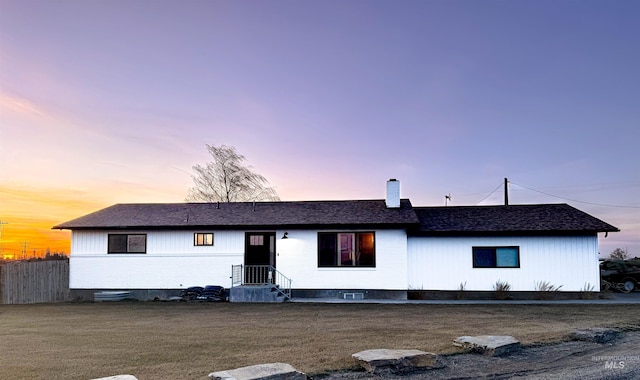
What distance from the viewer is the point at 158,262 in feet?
63.1

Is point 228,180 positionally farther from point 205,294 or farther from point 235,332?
point 235,332

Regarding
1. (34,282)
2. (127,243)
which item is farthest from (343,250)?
(34,282)

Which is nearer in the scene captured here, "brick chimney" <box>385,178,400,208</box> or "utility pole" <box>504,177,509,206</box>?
"brick chimney" <box>385,178,400,208</box>

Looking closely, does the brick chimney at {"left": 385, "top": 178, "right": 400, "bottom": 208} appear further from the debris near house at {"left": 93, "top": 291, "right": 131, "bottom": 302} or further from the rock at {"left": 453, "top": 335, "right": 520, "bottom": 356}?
the rock at {"left": 453, "top": 335, "right": 520, "bottom": 356}

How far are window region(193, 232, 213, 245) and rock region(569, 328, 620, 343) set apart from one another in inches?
528

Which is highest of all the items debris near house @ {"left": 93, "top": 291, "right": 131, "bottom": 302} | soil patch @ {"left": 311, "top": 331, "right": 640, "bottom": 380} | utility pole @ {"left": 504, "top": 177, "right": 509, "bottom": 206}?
utility pole @ {"left": 504, "top": 177, "right": 509, "bottom": 206}

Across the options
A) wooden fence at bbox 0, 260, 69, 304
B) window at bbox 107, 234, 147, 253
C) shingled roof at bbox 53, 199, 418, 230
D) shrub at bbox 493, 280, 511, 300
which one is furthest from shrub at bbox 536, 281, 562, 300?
wooden fence at bbox 0, 260, 69, 304

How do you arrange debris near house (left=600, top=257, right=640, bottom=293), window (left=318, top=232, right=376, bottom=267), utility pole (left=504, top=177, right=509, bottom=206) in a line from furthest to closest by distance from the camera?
utility pole (left=504, top=177, right=509, bottom=206)
debris near house (left=600, top=257, right=640, bottom=293)
window (left=318, top=232, right=376, bottom=267)

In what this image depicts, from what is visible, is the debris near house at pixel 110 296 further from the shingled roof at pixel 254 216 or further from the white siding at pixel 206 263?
the shingled roof at pixel 254 216

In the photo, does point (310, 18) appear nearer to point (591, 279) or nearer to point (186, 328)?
point (186, 328)

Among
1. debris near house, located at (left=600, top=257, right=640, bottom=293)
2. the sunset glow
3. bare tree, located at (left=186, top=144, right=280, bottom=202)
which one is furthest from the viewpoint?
bare tree, located at (left=186, top=144, right=280, bottom=202)

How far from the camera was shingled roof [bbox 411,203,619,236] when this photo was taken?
1788 centimetres

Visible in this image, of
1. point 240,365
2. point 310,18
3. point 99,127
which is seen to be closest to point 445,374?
point 240,365

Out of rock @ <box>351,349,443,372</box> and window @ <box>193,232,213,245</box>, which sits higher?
window @ <box>193,232,213,245</box>
